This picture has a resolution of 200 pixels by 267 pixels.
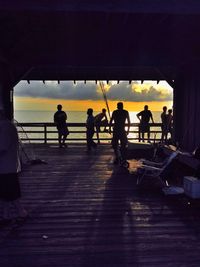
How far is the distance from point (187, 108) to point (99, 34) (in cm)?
529

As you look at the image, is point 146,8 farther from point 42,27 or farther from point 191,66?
point 191,66

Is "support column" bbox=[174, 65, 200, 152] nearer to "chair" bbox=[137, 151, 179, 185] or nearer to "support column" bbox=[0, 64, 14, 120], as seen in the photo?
"chair" bbox=[137, 151, 179, 185]

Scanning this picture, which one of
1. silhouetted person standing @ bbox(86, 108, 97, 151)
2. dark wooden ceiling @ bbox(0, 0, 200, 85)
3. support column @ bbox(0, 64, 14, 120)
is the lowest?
silhouetted person standing @ bbox(86, 108, 97, 151)

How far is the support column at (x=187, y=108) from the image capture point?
11312 millimetres

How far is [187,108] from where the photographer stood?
12.6 meters

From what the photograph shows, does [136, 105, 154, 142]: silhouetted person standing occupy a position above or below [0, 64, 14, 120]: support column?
below

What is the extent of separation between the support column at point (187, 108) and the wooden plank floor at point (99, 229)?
3.30m

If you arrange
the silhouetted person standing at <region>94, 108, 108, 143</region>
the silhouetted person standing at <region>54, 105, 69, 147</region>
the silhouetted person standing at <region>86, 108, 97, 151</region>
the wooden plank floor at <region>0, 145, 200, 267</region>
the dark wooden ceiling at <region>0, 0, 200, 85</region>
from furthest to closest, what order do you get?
the silhouetted person standing at <region>94, 108, 108, 143</region> < the silhouetted person standing at <region>54, 105, 69, 147</region> < the silhouetted person standing at <region>86, 108, 97, 151</region> < the dark wooden ceiling at <region>0, 0, 200, 85</region> < the wooden plank floor at <region>0, 145, 200, 267</region>

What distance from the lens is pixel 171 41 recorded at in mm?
9117

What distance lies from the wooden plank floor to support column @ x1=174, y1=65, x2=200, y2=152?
330cm

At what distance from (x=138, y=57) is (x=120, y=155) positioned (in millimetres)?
3078

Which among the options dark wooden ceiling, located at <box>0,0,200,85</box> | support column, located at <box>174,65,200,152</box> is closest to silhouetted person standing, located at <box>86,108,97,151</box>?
dark wooden ceiling, located at <box>0,0,200,85</box>

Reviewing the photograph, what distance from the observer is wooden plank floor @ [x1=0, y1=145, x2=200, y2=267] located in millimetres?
4500

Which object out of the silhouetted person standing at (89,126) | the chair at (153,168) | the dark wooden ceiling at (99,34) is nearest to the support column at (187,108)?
the dark wooden ceiling at (99,34)
